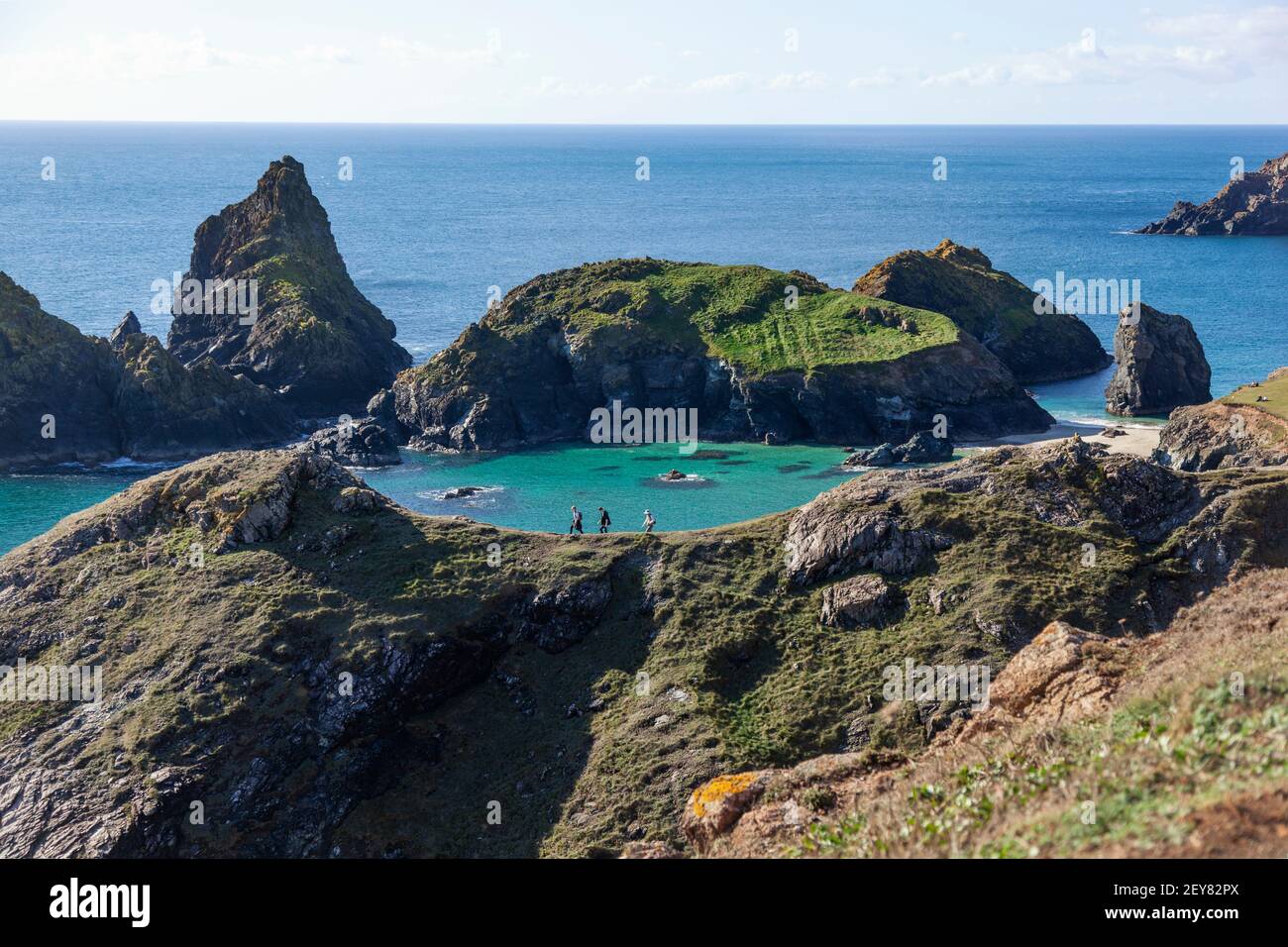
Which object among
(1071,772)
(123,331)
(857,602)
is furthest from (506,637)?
(123,331)

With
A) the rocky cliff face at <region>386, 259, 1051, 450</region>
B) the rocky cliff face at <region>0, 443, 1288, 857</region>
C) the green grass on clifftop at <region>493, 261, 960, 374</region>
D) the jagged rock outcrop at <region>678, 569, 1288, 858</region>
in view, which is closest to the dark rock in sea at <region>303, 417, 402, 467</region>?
the rocky cliff face at <region>386, 259, 1051, 450</region>

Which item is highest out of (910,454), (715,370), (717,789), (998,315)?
(998,315)

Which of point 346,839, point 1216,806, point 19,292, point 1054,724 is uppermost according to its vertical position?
point 19,292

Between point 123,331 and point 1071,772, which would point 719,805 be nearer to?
point 1071,772

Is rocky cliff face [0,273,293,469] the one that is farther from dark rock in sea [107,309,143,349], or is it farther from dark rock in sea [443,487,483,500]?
dark rock in sea [443,487,483,500]

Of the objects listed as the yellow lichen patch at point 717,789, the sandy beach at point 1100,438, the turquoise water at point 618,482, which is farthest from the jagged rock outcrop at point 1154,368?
the yellow lichen patch at point 717,789

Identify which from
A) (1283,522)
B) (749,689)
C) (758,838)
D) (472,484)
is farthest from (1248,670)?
(472,484)

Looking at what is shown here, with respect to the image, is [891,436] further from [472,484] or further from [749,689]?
[749,689]
